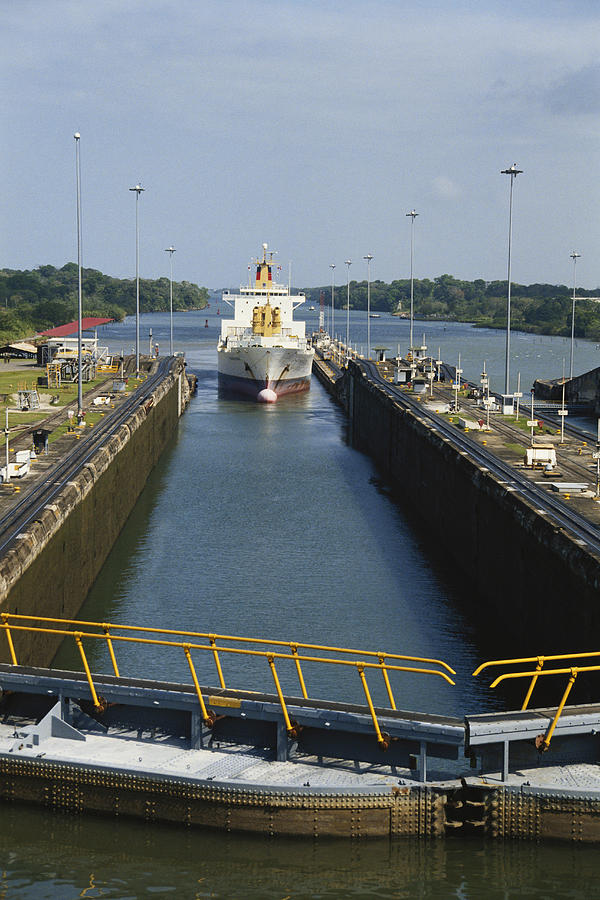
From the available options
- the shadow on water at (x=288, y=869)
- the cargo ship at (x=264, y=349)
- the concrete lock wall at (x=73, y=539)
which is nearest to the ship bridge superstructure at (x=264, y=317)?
the cargo ship at (x=264, y=349)

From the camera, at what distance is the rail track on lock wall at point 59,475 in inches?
1342

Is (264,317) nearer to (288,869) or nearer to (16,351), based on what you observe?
(16,351)

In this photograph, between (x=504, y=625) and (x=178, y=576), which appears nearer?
(x=504, y=625)

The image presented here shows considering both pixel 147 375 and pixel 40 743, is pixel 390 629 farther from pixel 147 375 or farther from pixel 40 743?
pixel 147 375

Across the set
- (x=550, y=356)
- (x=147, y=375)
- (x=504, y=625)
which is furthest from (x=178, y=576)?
(x=550, y=356)

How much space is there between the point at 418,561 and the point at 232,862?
87.4 ft

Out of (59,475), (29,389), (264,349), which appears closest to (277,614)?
(59,475)

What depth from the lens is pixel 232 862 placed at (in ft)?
69.4

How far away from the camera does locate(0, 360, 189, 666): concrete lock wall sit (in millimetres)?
29673

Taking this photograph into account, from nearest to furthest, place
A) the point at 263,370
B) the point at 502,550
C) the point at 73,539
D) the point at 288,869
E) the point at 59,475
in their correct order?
1. the point at 288,869
2. the point at 73,539
3. the point at 502,550
4. the point at 59,475
5. the point at 263,370

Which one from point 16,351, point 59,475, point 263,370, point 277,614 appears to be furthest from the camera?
point 263,370

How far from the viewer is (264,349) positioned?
104m

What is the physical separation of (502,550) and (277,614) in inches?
312

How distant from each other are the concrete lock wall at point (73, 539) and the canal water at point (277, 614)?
107cm
